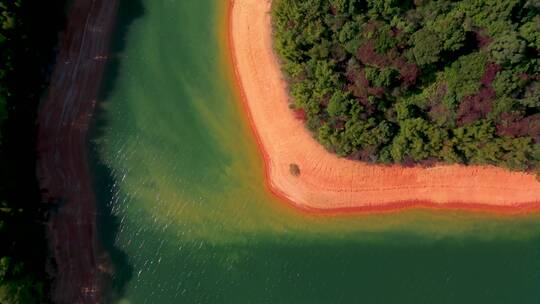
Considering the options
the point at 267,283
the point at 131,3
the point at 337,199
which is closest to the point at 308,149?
the point at 337,199

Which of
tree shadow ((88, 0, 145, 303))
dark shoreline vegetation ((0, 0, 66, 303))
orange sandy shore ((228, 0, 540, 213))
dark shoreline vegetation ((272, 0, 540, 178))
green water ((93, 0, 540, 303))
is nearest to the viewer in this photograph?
dark shoreline vegetation ((0, 0, 66, 303))

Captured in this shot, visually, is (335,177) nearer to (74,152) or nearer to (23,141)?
(74,152)

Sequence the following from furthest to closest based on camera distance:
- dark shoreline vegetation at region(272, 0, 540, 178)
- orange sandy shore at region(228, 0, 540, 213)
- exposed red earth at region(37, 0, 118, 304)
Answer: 1. orange sandy shore at region(228, 0, 540, 213)
2. exposed red earth at region(37, 0, 118, 304)
3. dark shoreline vegetation at region(272, 0, 540, 178)

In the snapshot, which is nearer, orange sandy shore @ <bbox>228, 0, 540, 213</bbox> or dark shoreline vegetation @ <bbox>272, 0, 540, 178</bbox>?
dark shoreline vegetation @ <bbox>272, 0, 540, 178</bbox>

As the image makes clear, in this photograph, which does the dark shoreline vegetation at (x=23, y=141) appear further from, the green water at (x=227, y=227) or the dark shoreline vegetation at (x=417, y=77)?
the dark shoreline vegetation at (x=417, y=77)

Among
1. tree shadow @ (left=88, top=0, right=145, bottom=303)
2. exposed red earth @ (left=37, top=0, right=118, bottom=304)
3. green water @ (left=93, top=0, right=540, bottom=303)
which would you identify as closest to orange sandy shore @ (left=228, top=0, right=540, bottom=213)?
green water @ (left=93, top=0, right=540, bottom=303)

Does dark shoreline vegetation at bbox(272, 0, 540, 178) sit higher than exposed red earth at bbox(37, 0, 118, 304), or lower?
higher

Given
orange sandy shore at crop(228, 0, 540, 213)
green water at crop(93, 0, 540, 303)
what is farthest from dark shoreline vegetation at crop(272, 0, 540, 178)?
green water at crop(93, 0, 540, 303)

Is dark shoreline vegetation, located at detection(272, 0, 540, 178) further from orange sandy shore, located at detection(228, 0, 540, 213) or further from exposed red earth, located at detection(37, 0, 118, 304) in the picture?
exposed red earth, located at detection(37, 0, 118, 304)

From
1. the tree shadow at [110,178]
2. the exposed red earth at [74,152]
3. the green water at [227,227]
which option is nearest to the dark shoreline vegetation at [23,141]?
the exposed red earth at [74,152]
